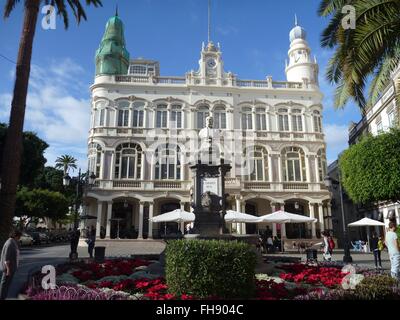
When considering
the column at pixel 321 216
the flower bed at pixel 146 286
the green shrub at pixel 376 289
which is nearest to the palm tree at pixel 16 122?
the flower bed at pixel 146 286

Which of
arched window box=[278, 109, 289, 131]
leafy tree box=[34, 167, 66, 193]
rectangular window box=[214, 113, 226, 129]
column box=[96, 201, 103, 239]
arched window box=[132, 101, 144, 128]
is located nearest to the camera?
column box=[96, 201, 103, 239]

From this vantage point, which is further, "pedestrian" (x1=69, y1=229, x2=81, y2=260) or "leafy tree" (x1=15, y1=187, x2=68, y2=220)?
"leafy tree" (x1=15, y1=187, x2=68, y2=220)

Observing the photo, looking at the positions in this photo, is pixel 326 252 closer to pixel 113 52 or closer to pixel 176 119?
pixel 176 119

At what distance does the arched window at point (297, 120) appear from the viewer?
36.5m

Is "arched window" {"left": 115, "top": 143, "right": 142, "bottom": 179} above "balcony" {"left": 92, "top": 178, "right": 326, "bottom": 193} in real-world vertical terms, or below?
above

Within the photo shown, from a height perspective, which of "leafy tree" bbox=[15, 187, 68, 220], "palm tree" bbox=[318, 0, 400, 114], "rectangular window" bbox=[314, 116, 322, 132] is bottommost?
"leafy tree" bbox=[15, 187, 68, 220]

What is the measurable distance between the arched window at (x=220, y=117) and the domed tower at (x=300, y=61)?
9.81 meters

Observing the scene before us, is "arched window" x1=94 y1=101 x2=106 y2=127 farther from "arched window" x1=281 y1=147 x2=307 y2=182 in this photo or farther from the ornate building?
"arched window" x1=281 y1=147 x2=307 y2=182

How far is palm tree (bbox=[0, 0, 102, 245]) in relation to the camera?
11720 millimetres

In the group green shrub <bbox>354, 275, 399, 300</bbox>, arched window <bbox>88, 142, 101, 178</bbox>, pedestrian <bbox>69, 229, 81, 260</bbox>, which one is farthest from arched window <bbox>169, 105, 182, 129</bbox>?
green shrub <bbox>354, 275, 399, 300</bbox>

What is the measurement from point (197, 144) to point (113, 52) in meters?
14.6

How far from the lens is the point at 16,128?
41.6ft
